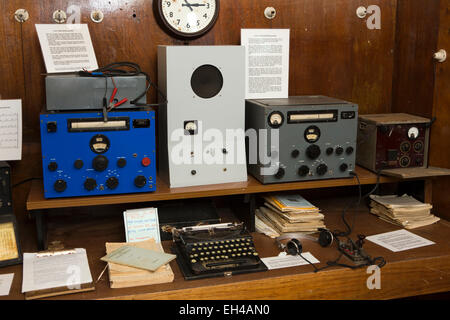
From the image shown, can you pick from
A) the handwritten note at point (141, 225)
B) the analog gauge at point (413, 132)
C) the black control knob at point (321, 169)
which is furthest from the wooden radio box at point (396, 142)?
the handwritten note at point (141, 225)

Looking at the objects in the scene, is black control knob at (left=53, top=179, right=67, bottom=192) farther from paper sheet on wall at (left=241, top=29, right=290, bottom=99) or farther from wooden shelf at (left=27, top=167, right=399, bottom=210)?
paper sheet on wall at (left=241, top=29, right=290, bottom=99)

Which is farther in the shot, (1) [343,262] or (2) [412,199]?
(2) [412,199]

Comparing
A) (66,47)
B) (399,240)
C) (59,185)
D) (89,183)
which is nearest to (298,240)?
(399,240)

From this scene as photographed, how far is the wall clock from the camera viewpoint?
2.28 meters

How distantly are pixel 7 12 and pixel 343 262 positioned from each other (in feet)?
5.65

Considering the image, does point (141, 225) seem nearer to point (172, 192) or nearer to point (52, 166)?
point (172, 192)

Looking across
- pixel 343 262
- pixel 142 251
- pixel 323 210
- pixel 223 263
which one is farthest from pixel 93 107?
pixel 323 210

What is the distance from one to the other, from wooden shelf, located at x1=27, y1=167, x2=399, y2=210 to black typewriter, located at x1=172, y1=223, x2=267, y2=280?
0.15 meters

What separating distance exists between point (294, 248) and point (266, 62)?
89cm

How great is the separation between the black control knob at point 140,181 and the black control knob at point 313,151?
0.70m

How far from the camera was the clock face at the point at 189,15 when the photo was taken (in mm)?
2281

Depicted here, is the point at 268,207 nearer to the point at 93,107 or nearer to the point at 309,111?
the point at 309,111

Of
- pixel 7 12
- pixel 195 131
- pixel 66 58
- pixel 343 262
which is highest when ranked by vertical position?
pixel 7 12

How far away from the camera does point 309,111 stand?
212cm
